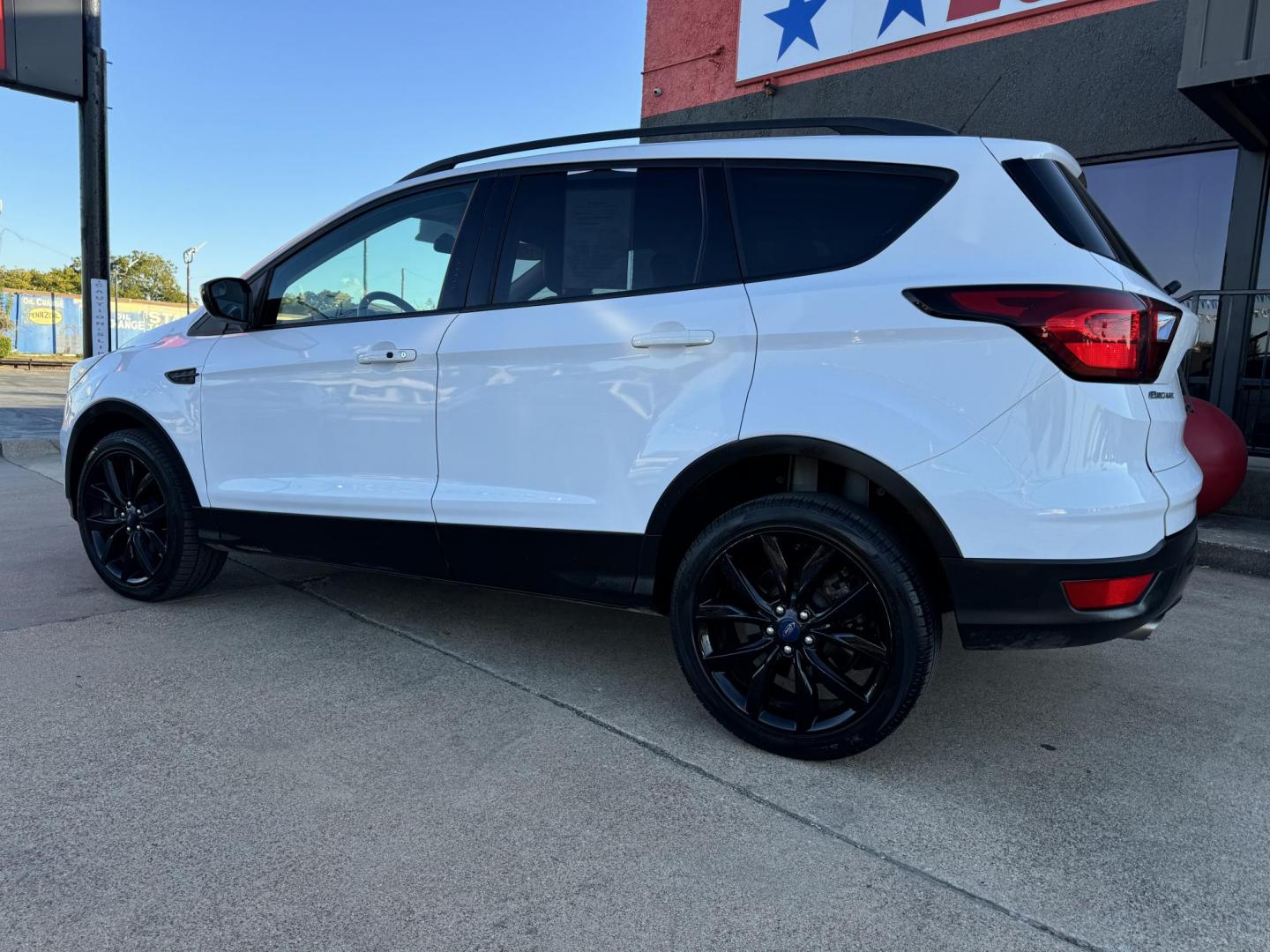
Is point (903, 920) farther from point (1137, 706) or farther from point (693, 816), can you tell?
point (1137, 706)

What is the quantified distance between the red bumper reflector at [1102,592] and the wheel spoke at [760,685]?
0.81m

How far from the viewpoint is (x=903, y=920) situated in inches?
73.1

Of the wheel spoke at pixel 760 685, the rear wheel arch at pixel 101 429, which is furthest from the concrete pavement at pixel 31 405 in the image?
the wheel spoke at pixel 760 685

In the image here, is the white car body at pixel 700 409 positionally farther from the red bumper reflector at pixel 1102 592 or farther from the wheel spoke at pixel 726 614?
the wheel spoke at pixel 726 614

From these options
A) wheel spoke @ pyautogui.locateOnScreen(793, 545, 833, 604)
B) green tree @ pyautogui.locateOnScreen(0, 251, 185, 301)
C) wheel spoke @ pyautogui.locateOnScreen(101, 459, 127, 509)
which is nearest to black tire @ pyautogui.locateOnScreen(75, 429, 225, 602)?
wheel spoke @ pyautogui.locateOnScreen(101, 459, 127, 509)

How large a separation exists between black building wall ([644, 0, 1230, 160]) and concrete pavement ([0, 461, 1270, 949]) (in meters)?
5.62

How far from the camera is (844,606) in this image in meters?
2.45

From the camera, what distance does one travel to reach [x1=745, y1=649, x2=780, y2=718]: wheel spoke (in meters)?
2.56

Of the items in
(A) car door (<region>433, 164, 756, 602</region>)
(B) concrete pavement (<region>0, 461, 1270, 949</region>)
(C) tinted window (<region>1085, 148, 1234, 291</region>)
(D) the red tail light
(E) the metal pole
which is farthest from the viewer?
(E) the metal pole

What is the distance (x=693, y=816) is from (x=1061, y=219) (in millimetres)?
1848

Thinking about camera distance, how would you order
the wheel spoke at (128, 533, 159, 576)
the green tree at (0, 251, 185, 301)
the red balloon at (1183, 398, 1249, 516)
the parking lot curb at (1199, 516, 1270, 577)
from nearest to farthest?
1. the wheel spoke at (128, 533, 159, 576)
2. the parking lot curb at (1199, 516, 1270, 577)
3. the red balloon at (1183, 398, 1249, 516)
4. the green tree at (0, 251, 185, 301)

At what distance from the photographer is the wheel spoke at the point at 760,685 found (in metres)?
2.56

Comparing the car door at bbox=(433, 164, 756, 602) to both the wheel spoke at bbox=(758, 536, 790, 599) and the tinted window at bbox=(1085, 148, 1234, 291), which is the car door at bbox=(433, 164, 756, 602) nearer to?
the wheel spoke at bbox=(758, 536, 790, 599)

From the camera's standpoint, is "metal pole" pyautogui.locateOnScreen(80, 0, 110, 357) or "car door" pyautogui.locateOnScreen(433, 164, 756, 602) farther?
"metal pole" pyautogui.locateOnScreen(80, 0, 110, 357)
